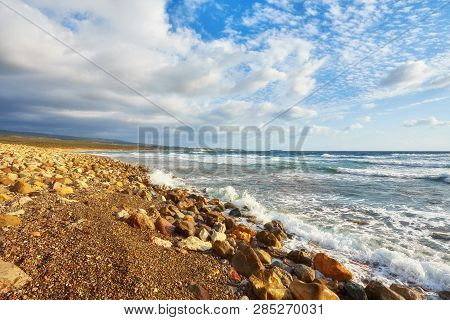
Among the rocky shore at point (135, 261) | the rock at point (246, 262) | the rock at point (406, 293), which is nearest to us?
the rocky shore at point (135, 261)

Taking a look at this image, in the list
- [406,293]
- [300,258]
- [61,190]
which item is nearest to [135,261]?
[300,258]

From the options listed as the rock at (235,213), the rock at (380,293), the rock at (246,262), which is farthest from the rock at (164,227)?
the rock at (380,293)

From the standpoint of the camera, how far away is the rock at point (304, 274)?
14.2 ft

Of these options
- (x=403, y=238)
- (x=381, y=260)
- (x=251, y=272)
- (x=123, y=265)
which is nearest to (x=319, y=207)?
(x=403, y=238)

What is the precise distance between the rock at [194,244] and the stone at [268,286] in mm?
1338

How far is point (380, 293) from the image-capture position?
3.82 m

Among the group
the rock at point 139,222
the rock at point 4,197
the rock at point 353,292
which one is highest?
the rock at point 4,197

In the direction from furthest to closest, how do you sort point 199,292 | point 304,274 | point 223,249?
point 223,249 → point 304,274 → point 199,292

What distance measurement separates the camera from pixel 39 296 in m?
2.67

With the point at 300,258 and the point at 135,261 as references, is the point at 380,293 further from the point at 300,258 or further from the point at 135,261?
the point at 135,261

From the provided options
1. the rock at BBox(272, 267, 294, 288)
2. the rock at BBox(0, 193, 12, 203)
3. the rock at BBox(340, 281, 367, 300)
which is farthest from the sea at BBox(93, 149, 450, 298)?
the rock at BBox(0, 193, 12, 203)

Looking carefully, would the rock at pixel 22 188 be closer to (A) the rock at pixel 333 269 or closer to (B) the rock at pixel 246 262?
(B) the rock at pixel 246 262

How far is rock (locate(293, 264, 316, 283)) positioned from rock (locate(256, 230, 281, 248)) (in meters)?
1.38

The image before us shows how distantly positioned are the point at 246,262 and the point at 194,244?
111cm
